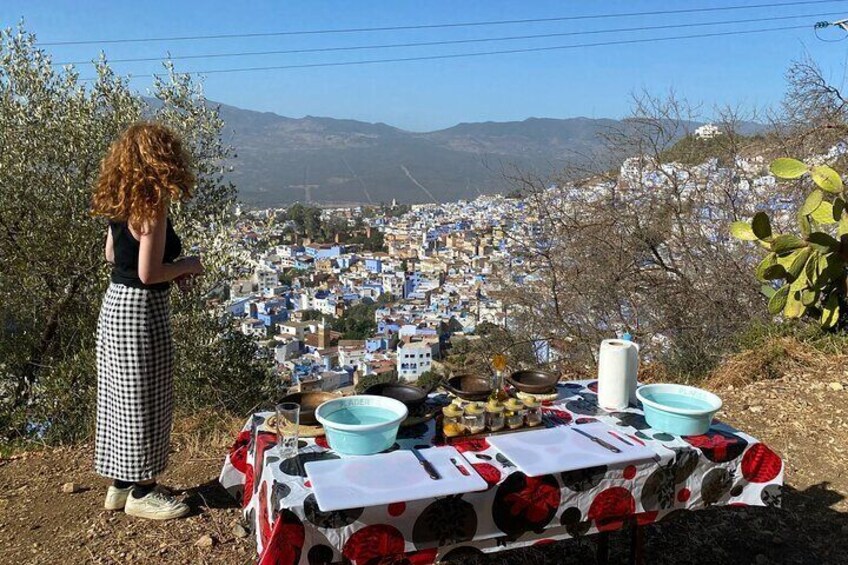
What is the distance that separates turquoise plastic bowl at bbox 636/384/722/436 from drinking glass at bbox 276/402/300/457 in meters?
1.13

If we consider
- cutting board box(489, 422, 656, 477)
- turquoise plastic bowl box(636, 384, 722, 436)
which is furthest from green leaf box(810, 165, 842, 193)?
cutting board box(489, 422, 656, 477)

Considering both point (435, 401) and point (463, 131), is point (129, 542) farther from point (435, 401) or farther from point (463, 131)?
point (463, 131)

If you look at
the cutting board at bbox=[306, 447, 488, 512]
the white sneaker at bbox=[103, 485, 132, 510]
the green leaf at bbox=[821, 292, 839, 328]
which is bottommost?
the white sneaker at bbox=[103, 485, 132, 510]

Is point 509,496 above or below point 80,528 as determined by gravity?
above

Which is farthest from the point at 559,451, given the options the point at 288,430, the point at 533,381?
the point at 288,430

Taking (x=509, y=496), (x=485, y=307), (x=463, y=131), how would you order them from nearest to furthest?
(x=509, y=496), (x=485, y=307), (x=463, y=131)

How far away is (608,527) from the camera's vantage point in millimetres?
2035

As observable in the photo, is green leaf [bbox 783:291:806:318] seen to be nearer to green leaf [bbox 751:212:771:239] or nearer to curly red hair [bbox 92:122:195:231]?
green leaf [bbox 751:212:771:239]

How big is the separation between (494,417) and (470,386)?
26cm

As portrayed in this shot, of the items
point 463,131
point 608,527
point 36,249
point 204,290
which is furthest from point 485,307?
point 463,131

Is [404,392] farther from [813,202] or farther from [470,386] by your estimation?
[813,202]

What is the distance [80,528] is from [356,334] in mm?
13010

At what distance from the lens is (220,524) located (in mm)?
3047

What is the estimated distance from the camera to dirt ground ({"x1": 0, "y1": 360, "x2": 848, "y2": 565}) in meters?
2.86
